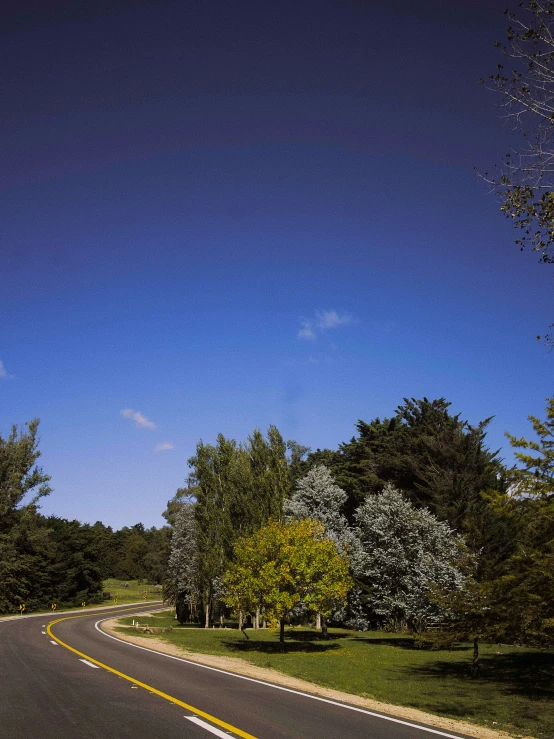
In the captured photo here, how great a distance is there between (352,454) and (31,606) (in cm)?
4156

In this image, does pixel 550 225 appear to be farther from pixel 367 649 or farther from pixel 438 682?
pixel 367 649

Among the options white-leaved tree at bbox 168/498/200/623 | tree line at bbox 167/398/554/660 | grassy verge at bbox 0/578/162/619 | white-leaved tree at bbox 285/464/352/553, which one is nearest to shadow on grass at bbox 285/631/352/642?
tree line at bbox 167/398/554/660

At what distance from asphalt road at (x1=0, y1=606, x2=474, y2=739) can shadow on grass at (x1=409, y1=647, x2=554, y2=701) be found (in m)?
8.72

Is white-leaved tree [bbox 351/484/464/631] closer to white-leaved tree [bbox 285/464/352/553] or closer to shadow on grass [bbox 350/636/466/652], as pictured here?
shadow on grass [bbox 350/636/466/652]

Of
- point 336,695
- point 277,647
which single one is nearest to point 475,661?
point 336,695

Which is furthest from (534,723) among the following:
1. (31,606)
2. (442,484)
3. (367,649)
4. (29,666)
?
(31,606)

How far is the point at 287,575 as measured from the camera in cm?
2642

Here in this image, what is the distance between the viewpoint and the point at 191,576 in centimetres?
5006

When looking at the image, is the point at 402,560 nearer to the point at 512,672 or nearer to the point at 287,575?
the point at 287,575

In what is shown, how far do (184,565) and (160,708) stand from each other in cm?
4436

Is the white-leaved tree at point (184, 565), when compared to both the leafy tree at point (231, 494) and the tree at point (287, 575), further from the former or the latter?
the tree at point (287, 575)

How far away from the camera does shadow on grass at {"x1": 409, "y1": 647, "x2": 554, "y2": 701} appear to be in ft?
57.7

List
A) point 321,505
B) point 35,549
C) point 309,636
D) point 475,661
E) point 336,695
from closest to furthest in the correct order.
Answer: point 336,695 → point 475,661 → point 309,636 → point 321,505 → point 35,549

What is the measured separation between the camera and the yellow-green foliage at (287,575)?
87.1 ft
